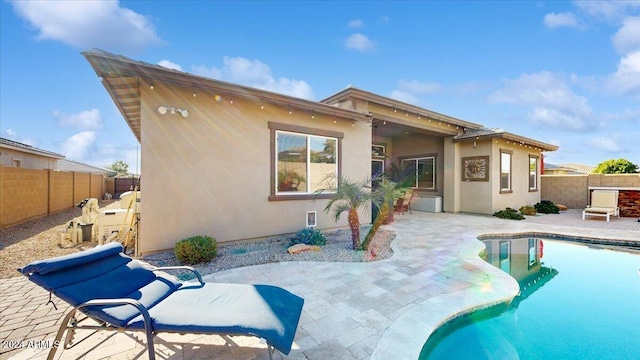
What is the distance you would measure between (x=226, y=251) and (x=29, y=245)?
525cm

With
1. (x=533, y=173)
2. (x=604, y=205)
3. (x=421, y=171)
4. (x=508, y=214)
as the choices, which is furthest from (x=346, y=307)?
(x=533, y=173)

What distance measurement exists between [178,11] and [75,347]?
841 centimetres

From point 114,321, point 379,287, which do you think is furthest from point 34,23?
point 379,287

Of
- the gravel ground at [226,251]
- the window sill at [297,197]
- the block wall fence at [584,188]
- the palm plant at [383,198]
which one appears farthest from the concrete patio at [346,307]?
the block wall fence at [584,188]

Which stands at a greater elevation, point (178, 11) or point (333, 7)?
point (333, 7)

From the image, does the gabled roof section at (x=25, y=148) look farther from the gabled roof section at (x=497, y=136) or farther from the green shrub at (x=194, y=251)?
the gabled roof section at (x=497, y=136)

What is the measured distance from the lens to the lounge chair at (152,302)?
84.0 inches

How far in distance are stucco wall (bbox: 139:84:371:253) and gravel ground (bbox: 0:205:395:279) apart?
0.47 m

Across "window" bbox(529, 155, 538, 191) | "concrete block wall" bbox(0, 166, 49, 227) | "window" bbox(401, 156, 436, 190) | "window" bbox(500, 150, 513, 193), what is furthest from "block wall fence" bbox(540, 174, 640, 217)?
"concrete block wall" bbox(0, 166, 49, 227)

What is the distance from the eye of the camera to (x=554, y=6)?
850 centimetres

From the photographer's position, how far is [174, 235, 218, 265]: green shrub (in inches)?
196

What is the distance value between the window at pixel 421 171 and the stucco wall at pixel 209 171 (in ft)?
27.5

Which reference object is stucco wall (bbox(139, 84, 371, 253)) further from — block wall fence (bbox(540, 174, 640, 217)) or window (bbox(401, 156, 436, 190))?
block wall fence (bbox(540, 174, 640, 217))

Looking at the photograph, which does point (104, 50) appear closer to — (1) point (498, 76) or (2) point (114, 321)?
(2) point (114, 321)
